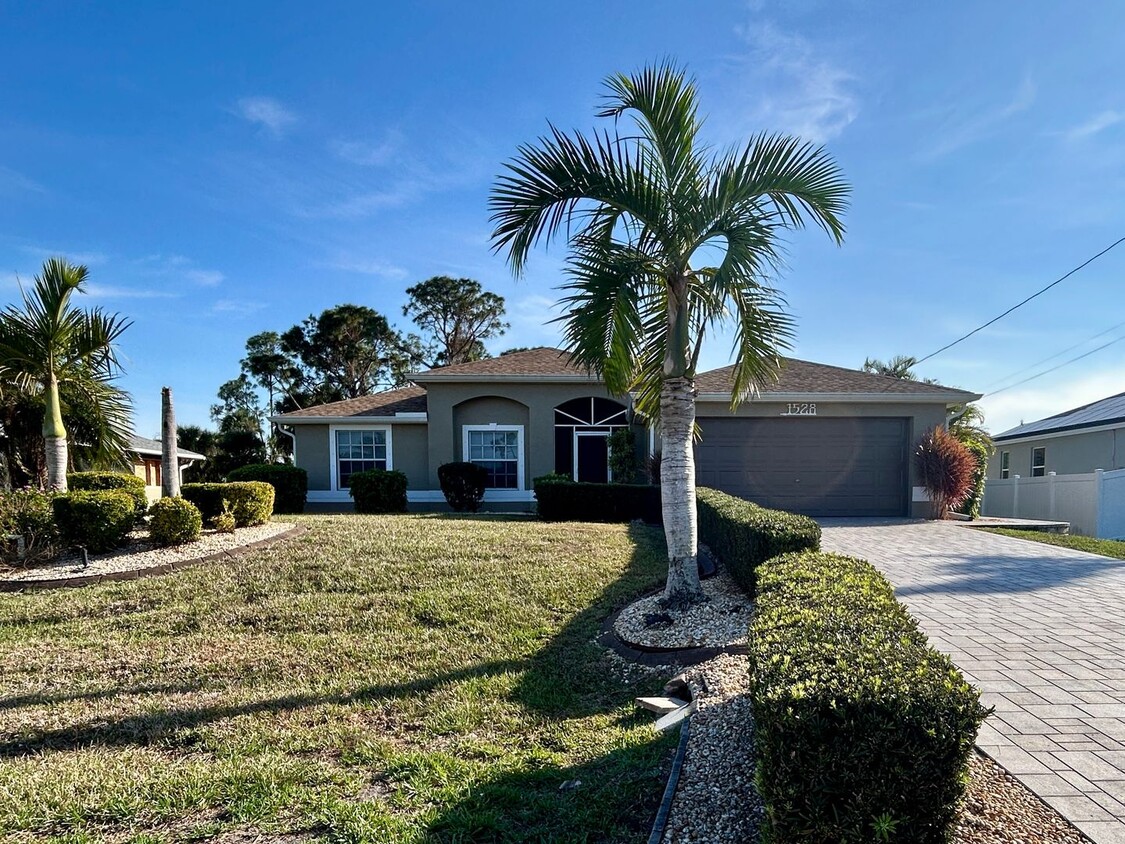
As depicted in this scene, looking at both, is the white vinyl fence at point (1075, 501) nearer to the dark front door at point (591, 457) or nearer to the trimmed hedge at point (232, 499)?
the dark front door at point (591, 457)

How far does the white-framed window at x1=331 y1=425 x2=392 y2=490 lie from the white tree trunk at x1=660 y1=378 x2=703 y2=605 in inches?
486

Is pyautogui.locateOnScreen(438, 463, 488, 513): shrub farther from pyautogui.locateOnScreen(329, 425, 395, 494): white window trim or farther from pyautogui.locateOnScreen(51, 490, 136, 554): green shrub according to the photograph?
pyautogui.locateOnScreen(51, 490, 136, 554): green shrub

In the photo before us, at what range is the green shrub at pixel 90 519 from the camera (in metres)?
8.40

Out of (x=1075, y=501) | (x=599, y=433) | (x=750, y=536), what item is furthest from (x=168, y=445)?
(x=1075, y=501)

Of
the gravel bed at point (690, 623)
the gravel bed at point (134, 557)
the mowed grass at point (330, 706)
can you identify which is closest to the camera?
the mowed grass at point (330, 706)

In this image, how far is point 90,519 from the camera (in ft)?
27.6

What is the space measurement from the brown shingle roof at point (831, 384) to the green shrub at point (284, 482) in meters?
10.4

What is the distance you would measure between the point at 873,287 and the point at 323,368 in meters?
28.4

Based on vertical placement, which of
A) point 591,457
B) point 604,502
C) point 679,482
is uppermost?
point 679,482

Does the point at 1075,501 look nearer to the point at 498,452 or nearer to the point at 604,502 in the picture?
the point at 604,502

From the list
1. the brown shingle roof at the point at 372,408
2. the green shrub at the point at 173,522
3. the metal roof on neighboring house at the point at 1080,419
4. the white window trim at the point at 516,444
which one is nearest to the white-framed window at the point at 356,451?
the brown shingle roof at the point at 372,408

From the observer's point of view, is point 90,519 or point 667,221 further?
point 90,519

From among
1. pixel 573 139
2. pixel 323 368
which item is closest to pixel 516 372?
pixel 573 139

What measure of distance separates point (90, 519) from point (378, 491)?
6435 millimetres
